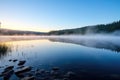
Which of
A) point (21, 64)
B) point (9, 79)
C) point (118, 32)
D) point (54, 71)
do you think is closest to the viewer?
point (9, 79)

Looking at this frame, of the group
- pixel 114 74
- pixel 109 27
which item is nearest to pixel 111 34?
pixel 109 27

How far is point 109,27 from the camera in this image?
148375mm

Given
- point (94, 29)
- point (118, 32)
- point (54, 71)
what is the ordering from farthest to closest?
point (94, 29) → point (118, 32) → point (54, 71)

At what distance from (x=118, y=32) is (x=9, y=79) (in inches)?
5679

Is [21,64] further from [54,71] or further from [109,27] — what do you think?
[109,27]

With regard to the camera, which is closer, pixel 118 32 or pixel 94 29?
pixel 118 32

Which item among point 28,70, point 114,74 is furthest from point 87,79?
point 28,70

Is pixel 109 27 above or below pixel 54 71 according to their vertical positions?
above

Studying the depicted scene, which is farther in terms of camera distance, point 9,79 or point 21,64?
point 21,64

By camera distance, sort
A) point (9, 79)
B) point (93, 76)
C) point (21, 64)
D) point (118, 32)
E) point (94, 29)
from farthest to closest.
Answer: point (94, 29) < point (118, 32) < point (21, 64) < point (93, 76) < point (9, 79)

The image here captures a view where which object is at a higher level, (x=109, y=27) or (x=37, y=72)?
(x=109, y=27)

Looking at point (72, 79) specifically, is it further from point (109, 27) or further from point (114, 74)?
point (109, 27)

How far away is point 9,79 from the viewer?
15.9 meters

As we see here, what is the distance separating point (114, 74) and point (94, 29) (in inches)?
6620
